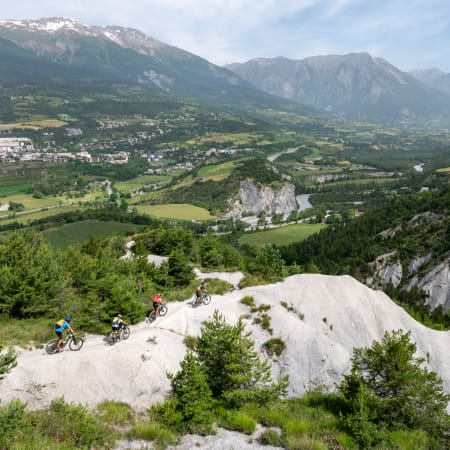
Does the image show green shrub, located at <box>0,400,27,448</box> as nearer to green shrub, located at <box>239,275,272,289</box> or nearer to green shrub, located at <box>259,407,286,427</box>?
green shrub, located at <box>259,407,286,427</box>

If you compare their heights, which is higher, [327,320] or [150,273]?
[150,273]

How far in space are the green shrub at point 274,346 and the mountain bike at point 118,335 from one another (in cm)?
1377

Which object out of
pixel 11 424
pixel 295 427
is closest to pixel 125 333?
pixel 11 424

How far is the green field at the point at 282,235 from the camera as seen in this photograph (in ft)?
507

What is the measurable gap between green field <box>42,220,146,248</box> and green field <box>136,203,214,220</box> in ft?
134

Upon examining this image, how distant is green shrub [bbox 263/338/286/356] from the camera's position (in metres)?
34.6

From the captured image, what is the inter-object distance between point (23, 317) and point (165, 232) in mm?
34423

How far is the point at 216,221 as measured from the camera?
613ft

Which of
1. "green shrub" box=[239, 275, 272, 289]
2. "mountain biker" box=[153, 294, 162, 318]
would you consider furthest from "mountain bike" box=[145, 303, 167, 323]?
"green shrub" box=[239, 275, 272, 289]

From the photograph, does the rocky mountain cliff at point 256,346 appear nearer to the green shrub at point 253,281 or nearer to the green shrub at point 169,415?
the green shrub at point 169,415

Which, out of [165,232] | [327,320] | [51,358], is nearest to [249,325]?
[327,320]

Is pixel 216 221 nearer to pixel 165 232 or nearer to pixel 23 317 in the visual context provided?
pixel 165 232

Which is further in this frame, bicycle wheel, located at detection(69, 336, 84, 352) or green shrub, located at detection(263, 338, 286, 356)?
green shrub, located at detection(263, 338, 286, 356)

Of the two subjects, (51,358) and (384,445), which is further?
(51,358)
